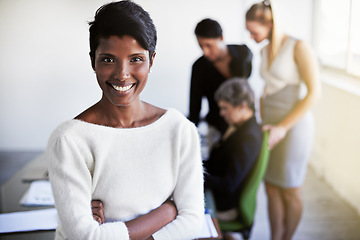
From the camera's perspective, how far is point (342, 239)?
1.51 m

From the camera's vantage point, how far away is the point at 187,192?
1.66ft

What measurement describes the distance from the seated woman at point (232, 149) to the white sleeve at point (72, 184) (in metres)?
0.79

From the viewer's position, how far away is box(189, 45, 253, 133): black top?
1.26 metres

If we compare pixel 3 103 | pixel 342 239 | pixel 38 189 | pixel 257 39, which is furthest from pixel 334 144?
pixel 3 103

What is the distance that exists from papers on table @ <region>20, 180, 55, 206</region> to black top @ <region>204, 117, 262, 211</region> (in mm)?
519

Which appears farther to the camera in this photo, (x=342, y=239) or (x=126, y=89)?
(x=342, y=239)

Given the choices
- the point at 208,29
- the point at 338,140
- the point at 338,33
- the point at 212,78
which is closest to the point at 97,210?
the point at 208,29

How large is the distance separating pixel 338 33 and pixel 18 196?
111 centimetres

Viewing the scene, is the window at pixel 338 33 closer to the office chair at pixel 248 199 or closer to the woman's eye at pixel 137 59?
the office chair at pixel 248 199

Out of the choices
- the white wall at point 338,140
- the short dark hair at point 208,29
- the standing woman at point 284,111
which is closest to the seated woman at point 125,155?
the short dark hair at point 208,29

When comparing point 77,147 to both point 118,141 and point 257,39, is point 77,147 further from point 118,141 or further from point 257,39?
point 257,39

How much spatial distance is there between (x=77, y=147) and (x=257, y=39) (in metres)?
0.97

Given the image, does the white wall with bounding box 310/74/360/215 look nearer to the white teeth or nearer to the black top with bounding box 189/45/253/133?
the black top with bounding box 189/45/253/133

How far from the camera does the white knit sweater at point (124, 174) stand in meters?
0.44
